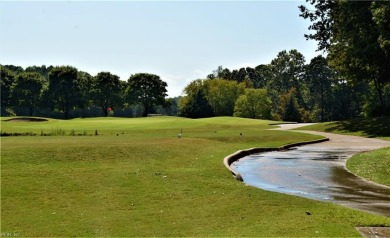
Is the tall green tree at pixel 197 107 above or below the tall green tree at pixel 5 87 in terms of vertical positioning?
below

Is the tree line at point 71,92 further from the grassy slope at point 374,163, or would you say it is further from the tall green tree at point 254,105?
the grassy slope at point 374,163

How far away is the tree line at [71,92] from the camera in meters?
118

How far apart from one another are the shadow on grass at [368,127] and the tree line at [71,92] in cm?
7505

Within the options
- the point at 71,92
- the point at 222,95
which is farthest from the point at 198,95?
the point at 71,92

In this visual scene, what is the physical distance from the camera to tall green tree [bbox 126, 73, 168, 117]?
12238cm

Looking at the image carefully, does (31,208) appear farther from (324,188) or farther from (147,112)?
(147,112)

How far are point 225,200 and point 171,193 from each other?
6.15ft

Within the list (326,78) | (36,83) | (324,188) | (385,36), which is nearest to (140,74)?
(36,83)

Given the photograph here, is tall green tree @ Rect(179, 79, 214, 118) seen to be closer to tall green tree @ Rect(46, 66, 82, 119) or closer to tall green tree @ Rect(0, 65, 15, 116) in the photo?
tall green tree @ Rect(46, 66, 82, 119)

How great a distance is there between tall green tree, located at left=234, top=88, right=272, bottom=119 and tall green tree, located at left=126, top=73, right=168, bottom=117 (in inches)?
952

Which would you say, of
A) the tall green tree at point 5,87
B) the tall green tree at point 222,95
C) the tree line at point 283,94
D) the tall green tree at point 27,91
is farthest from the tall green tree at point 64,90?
the tall green tree at point 222,95

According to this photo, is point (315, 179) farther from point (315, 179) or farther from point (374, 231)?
point (374, 231)

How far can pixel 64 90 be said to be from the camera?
118875 mm

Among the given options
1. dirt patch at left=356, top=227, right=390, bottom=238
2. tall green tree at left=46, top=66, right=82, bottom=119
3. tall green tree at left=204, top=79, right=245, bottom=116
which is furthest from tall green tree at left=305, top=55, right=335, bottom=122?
dirt patch at left=356, top=227, right=390, bottom=238
